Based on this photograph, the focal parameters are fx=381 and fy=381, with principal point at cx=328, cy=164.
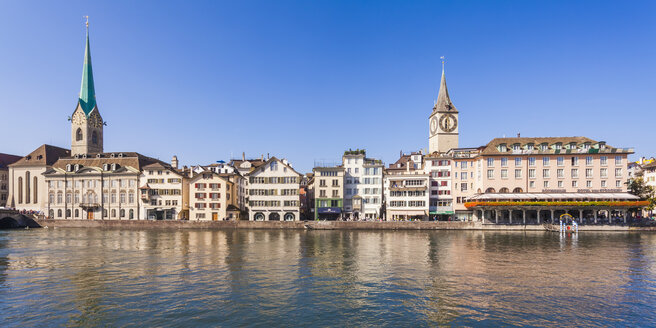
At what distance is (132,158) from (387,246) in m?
79.3

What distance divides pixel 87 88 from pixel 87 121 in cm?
1349

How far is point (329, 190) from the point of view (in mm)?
95000

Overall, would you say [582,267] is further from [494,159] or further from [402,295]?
[494,159]

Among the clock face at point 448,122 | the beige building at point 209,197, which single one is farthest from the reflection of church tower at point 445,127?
the beige building at point 209,197

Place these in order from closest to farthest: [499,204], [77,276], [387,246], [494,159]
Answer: [77,276] → [387,246] → [499,204] → [494,159]

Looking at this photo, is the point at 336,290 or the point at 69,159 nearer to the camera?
the point at 336,290

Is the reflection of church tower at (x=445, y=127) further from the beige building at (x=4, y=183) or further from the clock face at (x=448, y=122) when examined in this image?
the beige building at (x=4, y=183)

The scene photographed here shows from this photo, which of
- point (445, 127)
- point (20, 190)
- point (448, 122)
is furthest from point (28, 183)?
point (448, 122)

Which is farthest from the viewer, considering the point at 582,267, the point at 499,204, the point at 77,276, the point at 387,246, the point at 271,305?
the point at 499,204

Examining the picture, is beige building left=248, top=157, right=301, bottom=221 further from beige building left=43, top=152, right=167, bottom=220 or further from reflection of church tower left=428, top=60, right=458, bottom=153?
reflection of church tower left=428, top=60, right=458, bottom=153

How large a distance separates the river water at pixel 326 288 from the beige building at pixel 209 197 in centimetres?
4685

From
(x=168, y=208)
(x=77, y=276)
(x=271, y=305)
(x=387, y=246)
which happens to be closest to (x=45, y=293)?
(x=77, y=276)

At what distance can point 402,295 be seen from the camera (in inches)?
1063

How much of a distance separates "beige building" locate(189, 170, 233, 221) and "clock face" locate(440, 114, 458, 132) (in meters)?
70.5
